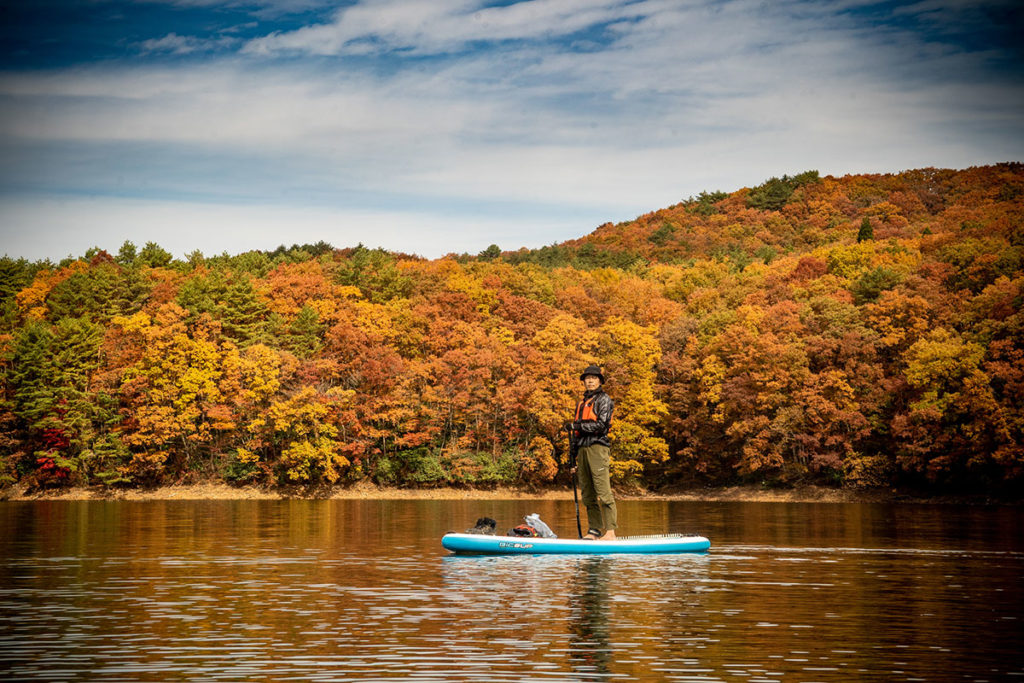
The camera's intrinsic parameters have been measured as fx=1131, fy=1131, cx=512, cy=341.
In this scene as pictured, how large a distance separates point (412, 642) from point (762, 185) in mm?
163826

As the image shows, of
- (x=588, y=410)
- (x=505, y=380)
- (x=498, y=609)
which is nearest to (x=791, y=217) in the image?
(x=505, y=380)

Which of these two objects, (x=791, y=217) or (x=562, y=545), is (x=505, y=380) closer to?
(x=562, y=545)

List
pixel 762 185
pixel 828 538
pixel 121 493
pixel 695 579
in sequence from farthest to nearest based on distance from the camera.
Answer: pixel 762 185 → pixel 121 493 → pixel 828 538 → pixel 695 579

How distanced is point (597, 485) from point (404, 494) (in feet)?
160

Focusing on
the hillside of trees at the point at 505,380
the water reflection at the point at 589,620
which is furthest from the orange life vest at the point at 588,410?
the hillside of trees at the point at 505,380

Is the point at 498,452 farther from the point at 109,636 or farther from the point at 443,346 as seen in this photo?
the point at 109,636

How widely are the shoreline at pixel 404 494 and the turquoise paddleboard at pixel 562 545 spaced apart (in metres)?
45.2

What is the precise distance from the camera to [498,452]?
273 feet

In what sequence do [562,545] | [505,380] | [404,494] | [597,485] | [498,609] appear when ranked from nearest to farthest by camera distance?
[498,609] → [562,545] → [597,485] → [404,494] → [505,380]

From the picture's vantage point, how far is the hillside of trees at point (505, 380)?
7494 centimetres

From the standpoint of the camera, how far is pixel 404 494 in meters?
80.0

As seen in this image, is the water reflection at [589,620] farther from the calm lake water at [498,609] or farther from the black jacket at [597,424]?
the black jacket at [597,424]

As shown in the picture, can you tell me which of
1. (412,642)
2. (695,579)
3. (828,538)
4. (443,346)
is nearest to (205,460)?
(443,346)

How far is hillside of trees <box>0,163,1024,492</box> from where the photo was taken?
74938 millimetres
